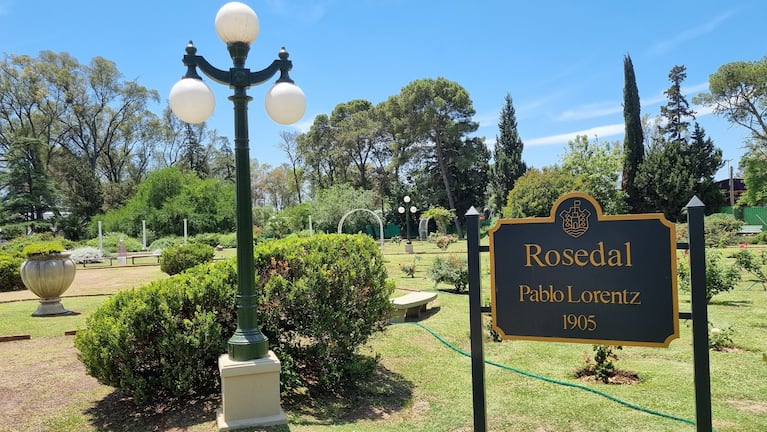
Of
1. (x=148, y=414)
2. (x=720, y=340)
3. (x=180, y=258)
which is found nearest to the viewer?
(x=148, y=414)

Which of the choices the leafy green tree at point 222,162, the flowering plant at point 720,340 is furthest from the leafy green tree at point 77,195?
the flowering plant at point 720,340

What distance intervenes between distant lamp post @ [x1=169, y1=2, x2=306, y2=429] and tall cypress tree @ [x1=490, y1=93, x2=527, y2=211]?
4038 cm

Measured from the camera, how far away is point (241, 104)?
4.24m

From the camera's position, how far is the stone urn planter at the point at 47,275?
9.16 meters

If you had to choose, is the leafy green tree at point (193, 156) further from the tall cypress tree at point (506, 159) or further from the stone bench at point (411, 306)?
the stone bench at point (411, 306)

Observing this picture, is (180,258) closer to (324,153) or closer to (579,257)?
(579,257)

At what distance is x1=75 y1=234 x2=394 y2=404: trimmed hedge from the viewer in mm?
4285

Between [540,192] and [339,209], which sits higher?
[540,192]

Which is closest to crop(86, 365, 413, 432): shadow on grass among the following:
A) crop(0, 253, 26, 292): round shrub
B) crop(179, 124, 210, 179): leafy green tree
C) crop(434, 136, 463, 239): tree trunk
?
crop(0, 253, 26, 292): round shrub

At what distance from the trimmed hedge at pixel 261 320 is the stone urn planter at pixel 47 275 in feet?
18.2

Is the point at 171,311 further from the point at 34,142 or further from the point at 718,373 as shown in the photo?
the point at 34,142

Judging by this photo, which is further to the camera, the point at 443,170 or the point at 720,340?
the point at 443,170

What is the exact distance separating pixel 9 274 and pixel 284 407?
12386mm

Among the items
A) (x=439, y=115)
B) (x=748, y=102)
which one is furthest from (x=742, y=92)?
(x=439, y=115)
